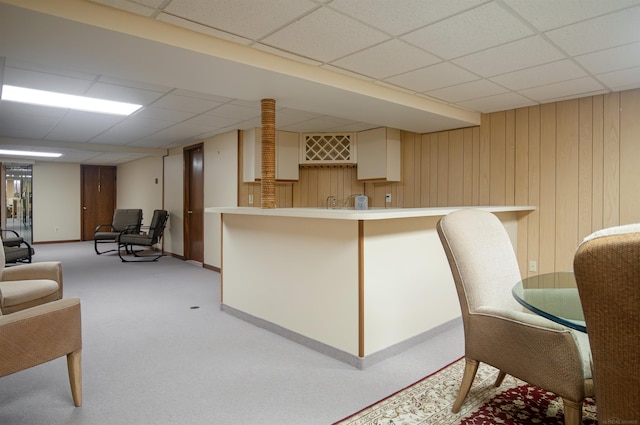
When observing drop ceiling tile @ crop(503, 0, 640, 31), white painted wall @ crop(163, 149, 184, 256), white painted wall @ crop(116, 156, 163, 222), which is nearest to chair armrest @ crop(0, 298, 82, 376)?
drop ceiling tile @ crop(503, 0, 640, 31)

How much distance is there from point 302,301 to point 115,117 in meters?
3.70

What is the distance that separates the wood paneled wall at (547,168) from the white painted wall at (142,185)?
5.71m

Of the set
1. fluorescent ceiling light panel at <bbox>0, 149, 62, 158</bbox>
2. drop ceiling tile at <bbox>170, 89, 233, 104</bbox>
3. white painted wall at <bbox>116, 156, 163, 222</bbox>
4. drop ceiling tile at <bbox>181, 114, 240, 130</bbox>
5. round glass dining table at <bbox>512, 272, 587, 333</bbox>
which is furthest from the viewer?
white painted wall at <bbox>116, 156, 163, 222</bbox>

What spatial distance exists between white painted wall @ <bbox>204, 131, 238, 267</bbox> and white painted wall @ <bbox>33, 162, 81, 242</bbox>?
5.80m

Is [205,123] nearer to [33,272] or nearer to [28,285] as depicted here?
[33,272]

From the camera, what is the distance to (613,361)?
84 centimetres

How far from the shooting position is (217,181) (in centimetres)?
602

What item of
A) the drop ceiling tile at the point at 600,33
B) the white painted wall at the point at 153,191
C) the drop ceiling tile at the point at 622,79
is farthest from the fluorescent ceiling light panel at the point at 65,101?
the drop ceiling tile at the point at 622,79

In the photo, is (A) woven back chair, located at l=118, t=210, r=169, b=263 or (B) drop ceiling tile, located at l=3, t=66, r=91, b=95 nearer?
(B) drop ceiling tile, located at l=3, t=66, r=91, b=95

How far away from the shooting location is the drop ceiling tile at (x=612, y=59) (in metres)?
2.62

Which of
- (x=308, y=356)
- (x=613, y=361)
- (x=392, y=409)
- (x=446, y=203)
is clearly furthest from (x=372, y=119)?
(x=613, y=361)

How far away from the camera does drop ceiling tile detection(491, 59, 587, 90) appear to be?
2.95 meters

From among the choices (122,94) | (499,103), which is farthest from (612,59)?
(122,94)

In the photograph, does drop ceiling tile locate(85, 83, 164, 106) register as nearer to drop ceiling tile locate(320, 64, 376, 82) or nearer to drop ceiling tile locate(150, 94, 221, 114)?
drop ceiling tile locate(150, 94, 221, 114)
